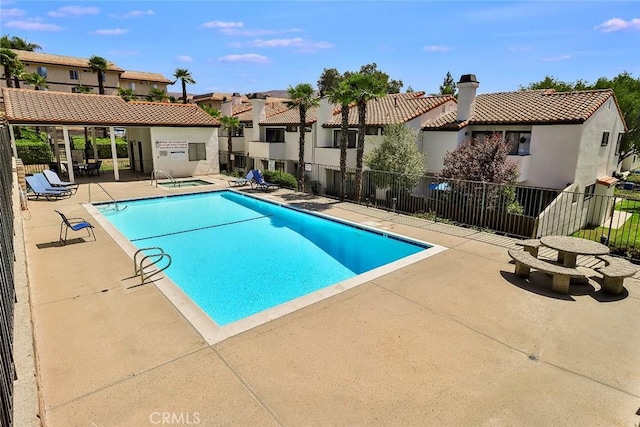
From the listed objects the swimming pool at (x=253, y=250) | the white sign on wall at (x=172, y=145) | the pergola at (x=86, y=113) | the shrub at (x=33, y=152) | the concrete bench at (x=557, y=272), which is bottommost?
the swimming pool at (x=253, y=250)

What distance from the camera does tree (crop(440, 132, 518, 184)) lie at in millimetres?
14922

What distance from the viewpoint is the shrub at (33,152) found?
2882 centimetres

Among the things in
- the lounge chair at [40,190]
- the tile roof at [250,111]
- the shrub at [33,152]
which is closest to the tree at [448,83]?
the tile roof at [250,111]

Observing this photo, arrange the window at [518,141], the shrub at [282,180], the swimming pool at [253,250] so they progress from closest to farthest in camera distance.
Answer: the swimming pool at [253,250], the window at [518,141], the shrub at [282,180]

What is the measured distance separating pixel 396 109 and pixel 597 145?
35.4 ft

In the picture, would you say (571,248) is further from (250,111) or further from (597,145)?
(250,111)

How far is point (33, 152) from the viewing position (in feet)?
96.7

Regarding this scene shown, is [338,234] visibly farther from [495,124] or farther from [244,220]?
[495,124]

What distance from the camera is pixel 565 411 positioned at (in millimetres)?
4301

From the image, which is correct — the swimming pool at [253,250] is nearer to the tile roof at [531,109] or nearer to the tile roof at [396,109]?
the tile roof at [396,109]

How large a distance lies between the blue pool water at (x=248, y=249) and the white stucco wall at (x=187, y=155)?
693cm

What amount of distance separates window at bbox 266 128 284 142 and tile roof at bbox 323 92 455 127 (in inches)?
210

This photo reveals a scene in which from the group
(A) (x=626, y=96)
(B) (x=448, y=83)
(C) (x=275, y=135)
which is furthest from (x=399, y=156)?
(B) (x=448, y=83)

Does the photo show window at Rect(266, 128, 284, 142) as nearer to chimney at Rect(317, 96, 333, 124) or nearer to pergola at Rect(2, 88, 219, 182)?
chimney at Rect(317, 96, 333, 124)
